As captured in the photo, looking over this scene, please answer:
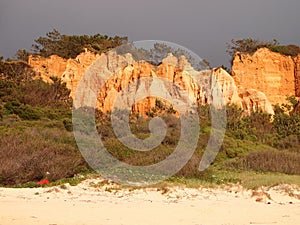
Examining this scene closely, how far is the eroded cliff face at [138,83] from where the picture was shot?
109 feet

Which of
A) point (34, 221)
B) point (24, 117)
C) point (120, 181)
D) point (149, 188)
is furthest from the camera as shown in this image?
point (24, 117)

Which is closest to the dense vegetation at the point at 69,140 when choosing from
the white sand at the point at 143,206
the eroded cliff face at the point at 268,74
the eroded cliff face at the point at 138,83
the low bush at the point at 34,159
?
the low bush at the point at 34,159

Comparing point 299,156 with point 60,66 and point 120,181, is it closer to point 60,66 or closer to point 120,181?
point 120,181

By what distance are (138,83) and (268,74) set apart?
47.2ft

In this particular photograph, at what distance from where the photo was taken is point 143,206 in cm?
777

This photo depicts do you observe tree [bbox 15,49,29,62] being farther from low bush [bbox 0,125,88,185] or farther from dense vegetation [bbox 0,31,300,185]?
low bush [bbox 0,125,88,185]

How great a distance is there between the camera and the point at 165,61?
3797 cm

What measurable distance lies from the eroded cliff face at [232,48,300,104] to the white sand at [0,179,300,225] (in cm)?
3114

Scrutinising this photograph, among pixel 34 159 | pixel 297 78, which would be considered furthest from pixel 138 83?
pixel 34 159

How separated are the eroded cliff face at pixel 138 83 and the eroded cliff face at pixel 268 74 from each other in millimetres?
1888

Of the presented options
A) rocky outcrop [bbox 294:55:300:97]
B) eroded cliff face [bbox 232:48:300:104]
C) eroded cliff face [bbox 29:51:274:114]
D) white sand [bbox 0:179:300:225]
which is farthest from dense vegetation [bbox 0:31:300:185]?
rocky outcrop [bbox 294:55:300:97]

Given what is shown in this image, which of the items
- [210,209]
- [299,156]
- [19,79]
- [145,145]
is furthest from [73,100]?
[210,209]

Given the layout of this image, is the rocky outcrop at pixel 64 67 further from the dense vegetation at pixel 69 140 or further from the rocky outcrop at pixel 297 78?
the rocky outcrop at pixel 297 78

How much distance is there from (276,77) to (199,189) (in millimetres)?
33455
